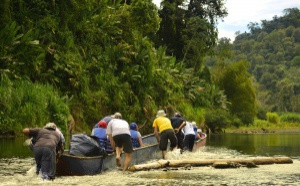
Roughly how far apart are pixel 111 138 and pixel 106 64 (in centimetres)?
2066

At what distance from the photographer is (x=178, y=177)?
43.5 feet

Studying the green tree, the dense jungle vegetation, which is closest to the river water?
the dense jungle vegetation

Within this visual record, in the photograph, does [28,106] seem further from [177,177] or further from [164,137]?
[177,177]

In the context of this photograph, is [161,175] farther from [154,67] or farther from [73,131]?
[154,67]

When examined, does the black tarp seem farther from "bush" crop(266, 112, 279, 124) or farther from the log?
"bush" crop(266, 112, 279, 124)

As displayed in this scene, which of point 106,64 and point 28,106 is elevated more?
point 106,64

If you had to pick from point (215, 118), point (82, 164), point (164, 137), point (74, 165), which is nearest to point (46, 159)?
point (74, 165)

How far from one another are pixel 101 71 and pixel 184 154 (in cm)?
1431

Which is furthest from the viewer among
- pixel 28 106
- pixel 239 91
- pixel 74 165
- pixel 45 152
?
pixel 239 91

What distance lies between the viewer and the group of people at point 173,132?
18188mm

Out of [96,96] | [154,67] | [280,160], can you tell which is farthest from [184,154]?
Answer: [154,67]

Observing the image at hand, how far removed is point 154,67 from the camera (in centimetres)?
3997

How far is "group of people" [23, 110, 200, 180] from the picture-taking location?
40.7 ft

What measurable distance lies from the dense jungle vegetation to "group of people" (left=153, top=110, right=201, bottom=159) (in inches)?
333
